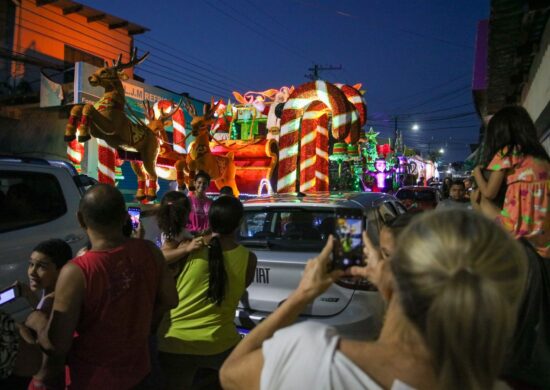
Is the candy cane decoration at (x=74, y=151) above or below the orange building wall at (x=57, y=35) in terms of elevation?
below

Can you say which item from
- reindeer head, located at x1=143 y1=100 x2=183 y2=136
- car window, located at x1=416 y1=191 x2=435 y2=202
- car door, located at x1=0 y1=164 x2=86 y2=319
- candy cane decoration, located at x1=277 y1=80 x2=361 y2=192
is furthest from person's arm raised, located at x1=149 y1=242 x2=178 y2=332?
car window, located at x1=416 y1=191 x2=435 y2=202

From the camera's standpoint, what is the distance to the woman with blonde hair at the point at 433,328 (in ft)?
3.33

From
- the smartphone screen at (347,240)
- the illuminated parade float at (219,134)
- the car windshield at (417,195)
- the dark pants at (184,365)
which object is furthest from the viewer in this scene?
the car windshield at (417,195)

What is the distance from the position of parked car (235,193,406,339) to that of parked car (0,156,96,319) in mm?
1814

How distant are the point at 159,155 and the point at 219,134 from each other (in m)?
5.90

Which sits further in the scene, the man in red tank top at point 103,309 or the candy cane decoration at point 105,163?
the candy cane decoration at point 105,163

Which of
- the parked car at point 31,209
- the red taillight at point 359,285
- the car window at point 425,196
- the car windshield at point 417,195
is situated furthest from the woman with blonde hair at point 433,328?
the car windshield at point 417,195

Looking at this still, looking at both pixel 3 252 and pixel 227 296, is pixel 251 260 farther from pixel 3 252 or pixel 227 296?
pixel 3 252

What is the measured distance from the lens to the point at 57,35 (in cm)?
1914

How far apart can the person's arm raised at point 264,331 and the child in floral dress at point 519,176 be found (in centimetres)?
145

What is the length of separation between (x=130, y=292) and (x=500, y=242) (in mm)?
1720

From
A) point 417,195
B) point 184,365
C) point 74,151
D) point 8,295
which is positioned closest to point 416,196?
point 417,195

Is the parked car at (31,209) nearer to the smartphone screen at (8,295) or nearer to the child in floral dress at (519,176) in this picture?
the smartphone screen at (8,295)

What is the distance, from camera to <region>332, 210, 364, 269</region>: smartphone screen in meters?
1.41
